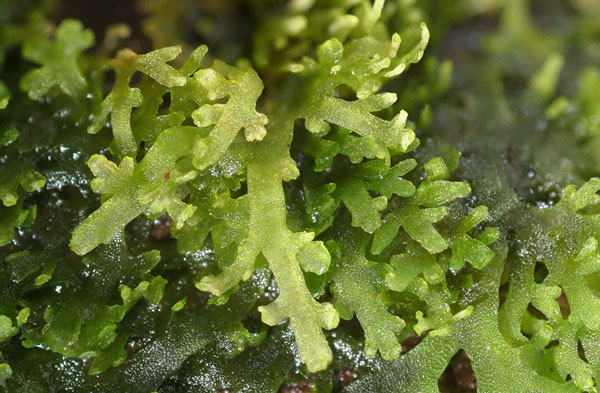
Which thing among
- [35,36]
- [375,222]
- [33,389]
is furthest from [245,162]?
[33,389]

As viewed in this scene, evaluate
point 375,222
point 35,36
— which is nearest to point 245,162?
point 375,222

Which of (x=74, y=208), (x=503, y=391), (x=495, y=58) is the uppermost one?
(x=74, y=208)

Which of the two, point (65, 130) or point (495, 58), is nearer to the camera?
point (65, 130)

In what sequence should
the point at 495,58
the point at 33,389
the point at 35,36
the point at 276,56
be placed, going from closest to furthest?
the point at 35,36, the point at 33,389, the point at 276,56, the point at 495,58

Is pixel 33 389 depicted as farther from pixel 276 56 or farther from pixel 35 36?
pixel 276 56

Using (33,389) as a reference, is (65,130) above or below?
above

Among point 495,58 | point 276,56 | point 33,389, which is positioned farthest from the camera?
point 495,58

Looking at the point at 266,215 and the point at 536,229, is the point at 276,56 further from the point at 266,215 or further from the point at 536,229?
the point at 536,229
